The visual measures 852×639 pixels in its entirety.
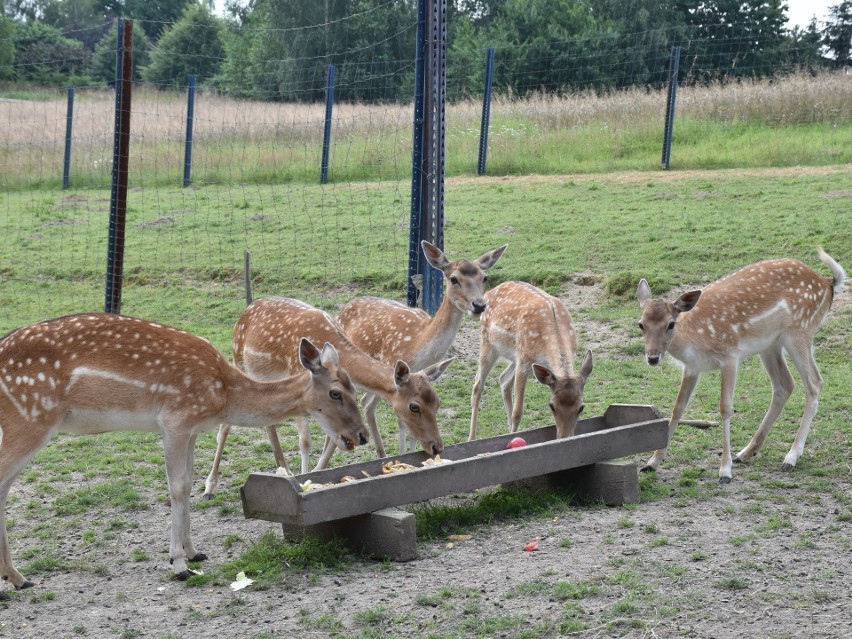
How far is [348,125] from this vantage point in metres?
18.7

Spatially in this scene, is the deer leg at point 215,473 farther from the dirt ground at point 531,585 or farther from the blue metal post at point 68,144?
the blue metal post at point 68,144

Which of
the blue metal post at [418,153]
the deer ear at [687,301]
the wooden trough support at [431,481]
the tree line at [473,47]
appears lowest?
the wooden trough support at [431,481]

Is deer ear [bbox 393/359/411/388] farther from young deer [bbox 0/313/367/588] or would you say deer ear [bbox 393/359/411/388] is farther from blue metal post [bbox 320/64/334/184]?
blue metal post [bbox 320/64/334/184]

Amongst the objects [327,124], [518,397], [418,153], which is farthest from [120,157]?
[327,124]

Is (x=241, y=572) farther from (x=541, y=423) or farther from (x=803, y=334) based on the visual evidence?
(x=803, y=334)

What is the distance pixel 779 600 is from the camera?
5.38 meters

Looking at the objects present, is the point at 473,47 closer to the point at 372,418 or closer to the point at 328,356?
the point at 372,418

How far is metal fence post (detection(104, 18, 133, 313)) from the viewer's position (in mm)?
11164

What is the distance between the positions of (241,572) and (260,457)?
99.1 inches

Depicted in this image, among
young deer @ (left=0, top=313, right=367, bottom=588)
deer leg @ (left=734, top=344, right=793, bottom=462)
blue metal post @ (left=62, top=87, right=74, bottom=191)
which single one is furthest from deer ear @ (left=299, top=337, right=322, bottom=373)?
blue metal post @ (left=62, top=87, right=74, bottom=191)

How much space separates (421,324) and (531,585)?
3257mm

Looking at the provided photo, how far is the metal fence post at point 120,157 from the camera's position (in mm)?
11164

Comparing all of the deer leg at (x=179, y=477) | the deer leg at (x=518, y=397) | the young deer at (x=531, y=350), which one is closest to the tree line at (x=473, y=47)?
the young deer at (x=531, y=350)

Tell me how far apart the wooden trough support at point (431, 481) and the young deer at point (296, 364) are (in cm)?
28
